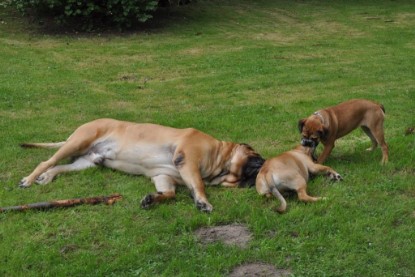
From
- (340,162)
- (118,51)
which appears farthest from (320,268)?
(118,51)

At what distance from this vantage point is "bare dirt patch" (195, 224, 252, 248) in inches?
193

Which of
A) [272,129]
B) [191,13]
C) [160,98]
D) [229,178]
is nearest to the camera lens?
[229,178]

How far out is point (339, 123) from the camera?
682cm

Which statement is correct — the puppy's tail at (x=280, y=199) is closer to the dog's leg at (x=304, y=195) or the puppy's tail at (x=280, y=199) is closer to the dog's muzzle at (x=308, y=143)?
the dog's leg at (x=304, y=195)

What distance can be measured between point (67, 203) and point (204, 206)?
1.35m

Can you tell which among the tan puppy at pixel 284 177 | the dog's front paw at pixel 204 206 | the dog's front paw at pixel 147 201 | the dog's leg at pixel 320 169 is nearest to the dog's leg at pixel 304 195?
the tan puppy at pixel 284 177

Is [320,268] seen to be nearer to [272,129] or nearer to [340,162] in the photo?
[340,162]

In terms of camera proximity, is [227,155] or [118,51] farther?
[118,51]

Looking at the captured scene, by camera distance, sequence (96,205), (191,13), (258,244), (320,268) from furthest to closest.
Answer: (191,13)
(96,205)
(258,244)
(320,268)

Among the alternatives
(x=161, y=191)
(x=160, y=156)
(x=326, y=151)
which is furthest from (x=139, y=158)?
(x=326, y=151)

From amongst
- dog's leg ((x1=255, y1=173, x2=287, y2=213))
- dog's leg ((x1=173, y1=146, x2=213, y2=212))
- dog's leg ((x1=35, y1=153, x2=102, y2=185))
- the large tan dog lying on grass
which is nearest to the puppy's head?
the large tan dog lying on grass

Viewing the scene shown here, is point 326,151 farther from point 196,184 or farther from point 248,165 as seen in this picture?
point 196,184

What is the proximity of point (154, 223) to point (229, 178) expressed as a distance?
1363mm

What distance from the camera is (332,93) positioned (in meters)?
10.6
